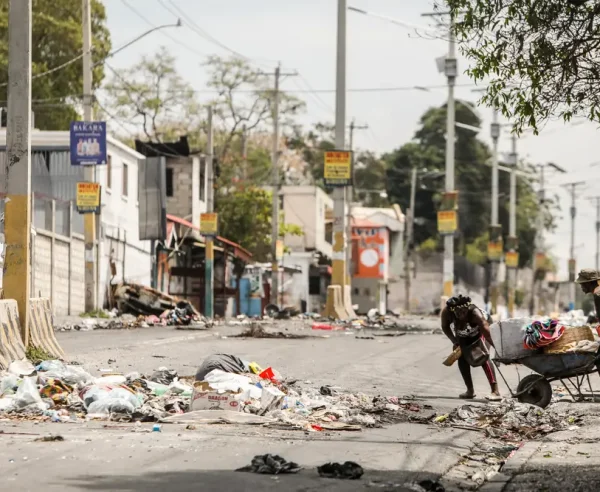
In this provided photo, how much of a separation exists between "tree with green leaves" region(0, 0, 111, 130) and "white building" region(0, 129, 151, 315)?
9.86 meters

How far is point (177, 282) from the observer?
2402 inches

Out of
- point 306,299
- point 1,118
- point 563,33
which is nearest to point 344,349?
point 563,33

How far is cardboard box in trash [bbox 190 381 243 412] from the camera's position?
13.9 m

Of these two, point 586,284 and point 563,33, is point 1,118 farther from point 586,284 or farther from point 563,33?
point 563,33

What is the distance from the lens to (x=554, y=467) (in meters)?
11.3

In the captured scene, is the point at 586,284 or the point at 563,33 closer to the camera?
the point at 563,33

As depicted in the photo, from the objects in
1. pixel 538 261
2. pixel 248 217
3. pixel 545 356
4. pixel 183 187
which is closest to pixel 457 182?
pixel 538 261

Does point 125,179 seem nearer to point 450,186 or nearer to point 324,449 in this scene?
point 450,186

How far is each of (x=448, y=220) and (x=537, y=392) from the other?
119 feet

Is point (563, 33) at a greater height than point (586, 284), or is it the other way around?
point (563, 33)

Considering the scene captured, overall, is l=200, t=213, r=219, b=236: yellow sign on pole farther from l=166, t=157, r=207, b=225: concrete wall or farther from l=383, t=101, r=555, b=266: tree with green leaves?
l=383, t=101, r=555, b=266: tree with green leaves

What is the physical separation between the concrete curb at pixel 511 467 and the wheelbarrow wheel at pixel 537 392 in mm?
3162

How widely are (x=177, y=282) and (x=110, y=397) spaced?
154 feet

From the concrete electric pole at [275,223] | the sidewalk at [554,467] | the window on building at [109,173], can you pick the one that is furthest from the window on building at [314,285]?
the sidewalk at [554,467]
